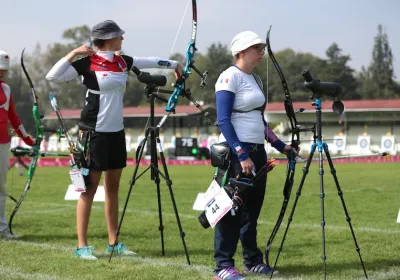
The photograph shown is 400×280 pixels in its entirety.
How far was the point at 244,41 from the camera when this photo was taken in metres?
4.74

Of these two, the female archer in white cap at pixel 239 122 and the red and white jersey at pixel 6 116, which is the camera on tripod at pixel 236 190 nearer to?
the female archer in white cap at pixel 239 122

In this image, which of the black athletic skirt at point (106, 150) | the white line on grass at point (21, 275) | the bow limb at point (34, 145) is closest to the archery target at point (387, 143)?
the bow limb at point (34, 145)

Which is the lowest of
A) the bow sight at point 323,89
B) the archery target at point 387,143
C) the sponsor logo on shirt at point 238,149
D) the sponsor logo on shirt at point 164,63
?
the archery target at point 387,143

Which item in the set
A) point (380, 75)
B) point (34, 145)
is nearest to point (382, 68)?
point (380, 75)

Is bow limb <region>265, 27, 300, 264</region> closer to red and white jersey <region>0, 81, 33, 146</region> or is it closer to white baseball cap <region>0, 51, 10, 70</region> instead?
white baseball cap <region>0, 51, 10, 70</region>

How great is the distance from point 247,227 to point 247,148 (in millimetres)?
771

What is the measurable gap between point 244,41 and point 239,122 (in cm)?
65

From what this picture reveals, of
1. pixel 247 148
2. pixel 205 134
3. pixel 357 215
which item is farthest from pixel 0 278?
pixel 205 134

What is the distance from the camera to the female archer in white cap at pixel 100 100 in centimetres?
553

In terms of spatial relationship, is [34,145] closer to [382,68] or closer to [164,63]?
[164,63]

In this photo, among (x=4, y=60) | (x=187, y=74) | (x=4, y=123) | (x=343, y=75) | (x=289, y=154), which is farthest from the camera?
(x=343, y=75)

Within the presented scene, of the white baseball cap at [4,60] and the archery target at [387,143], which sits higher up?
the white baseball cap at [4,60]

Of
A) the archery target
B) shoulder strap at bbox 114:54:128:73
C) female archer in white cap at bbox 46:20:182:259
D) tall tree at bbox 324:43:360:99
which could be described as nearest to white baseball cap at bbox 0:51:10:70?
female archer in white cap at bbox 46:20:182:259

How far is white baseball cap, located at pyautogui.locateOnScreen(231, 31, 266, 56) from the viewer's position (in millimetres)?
4716
